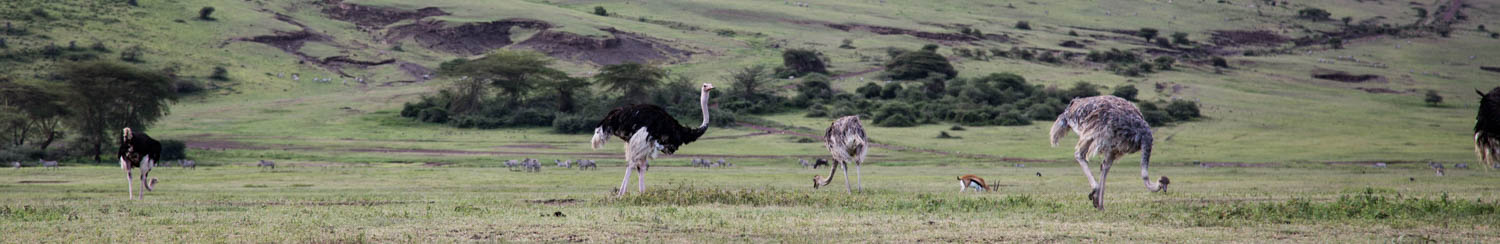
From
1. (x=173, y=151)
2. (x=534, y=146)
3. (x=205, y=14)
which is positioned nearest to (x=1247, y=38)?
(x=534, y=146)

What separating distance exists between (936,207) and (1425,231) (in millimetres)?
6038

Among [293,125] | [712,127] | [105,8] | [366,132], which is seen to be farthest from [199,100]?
[712,127]

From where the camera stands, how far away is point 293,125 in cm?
7331

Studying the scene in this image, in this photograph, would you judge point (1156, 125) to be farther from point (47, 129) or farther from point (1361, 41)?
point (1361, 41)

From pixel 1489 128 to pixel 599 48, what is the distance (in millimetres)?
109760

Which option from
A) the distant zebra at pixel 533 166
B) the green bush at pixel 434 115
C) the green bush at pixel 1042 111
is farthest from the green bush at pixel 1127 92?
the distant zebra at pixel 533 166

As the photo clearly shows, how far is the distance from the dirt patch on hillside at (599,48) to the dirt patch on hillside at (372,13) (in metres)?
18.9

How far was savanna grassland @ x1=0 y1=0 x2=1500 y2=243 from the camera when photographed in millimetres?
13148

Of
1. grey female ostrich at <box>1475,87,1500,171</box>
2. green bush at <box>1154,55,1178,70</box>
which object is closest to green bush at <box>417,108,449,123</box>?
grey female ostrich at <box>1475,87,1500,171</box>

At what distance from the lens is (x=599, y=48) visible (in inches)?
4759

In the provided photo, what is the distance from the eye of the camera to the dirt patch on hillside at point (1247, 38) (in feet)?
534

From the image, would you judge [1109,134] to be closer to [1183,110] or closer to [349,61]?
[1183,110]

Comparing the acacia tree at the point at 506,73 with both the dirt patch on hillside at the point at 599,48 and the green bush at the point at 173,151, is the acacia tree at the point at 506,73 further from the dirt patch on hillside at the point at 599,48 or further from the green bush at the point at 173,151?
the dirt patch on hillside at the point at 599,48

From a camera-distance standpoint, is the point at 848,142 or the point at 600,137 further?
the point at 848,142
